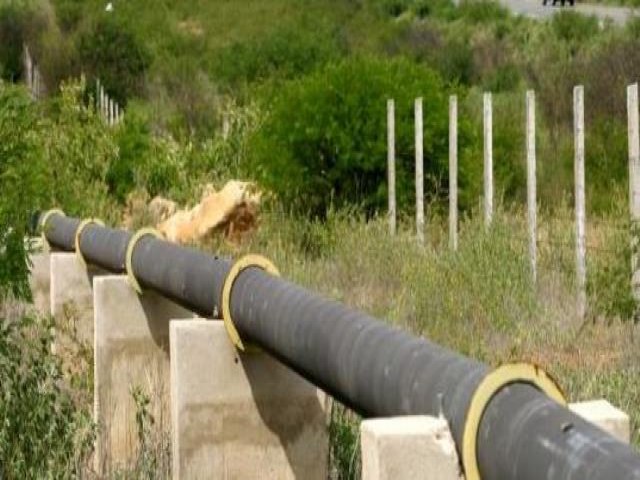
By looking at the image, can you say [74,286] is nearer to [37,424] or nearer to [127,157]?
[37,424]

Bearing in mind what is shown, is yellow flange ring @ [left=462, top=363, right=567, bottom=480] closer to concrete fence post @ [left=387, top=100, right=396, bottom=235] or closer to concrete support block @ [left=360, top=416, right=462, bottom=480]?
concrete support block @ [left=360, top=416, right=462, bottom=480]

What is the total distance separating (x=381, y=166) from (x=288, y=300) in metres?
13.3

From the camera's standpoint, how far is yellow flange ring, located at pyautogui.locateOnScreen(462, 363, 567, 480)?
3895 mm

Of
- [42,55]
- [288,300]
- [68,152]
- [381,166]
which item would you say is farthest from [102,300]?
[42,55]

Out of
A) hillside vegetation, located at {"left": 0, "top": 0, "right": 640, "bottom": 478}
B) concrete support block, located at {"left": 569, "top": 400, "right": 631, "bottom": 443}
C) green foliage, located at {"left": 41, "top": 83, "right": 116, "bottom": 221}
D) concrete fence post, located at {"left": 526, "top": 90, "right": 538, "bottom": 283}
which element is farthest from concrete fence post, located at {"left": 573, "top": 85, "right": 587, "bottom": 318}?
green foliage, located at {"left": 41, "top": 83, "right": 116, "bottom": 221}

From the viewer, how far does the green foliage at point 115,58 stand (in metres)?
47.7

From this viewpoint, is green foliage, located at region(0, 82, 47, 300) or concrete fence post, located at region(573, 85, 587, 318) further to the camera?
concrete fence post, located at region(573, 85, 587, 318)

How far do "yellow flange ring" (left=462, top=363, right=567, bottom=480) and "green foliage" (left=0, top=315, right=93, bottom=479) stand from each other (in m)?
2.89

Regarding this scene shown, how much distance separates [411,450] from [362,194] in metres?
15.1

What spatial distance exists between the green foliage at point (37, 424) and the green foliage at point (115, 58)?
39832mm

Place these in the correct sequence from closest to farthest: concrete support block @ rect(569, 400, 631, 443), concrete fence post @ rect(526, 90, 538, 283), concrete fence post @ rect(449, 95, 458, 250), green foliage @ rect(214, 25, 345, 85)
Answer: concrete support block @ rect(569, 400, 631, 443) < concrete fence post @ rect(526, 90, 538, 283) < concrete fence post @ rect(449, 95, 458, 250) < green foliage @ rect(214, 25, 345, 85)

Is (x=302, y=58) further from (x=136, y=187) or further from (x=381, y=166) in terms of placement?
(x=381, y=166)

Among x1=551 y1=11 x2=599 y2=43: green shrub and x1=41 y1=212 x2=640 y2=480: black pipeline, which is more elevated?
x1=551 y1=11 x2=599 y2=43: green shrub

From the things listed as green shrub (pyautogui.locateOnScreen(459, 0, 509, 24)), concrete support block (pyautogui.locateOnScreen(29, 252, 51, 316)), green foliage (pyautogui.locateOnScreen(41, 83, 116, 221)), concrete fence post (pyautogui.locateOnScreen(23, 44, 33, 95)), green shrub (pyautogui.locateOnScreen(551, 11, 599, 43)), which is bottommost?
concrete support block (pyautogui.locateOnScreen(29, 252, 51, 316))
